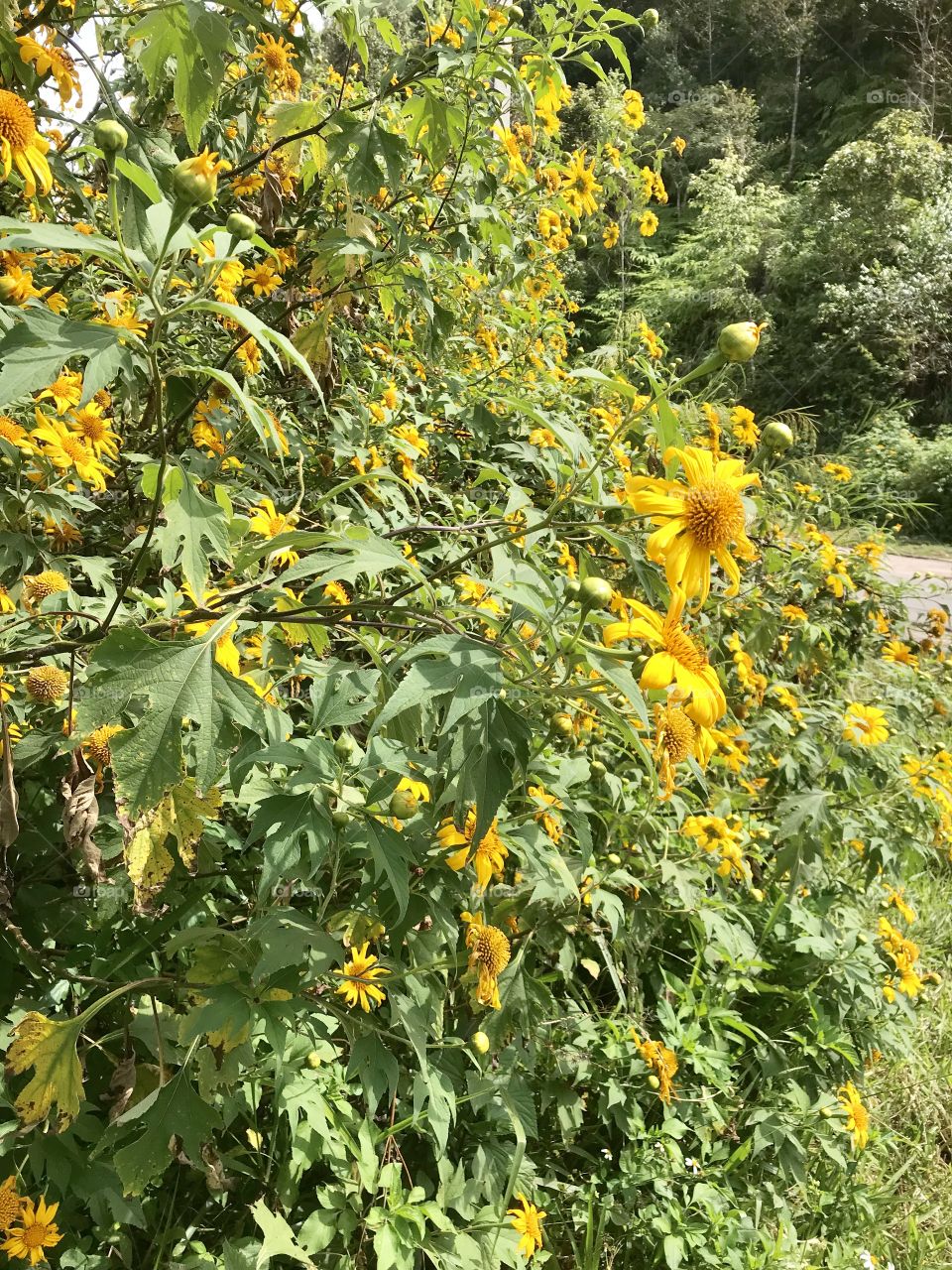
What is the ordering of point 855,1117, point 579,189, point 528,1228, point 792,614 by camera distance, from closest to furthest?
1. point 528,1228
2. point 855,1117
3. point 792,614
4. point 579,189

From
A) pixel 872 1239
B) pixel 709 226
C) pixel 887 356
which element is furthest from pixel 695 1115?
pixel 709 226

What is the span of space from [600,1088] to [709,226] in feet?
54.9

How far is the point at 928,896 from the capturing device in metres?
2.94

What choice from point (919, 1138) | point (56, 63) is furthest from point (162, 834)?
point (919, 1138)

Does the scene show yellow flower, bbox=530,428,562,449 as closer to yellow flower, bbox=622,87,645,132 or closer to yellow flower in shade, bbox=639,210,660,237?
yellow flower, bbox=622,87,645,132

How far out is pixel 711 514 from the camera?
88 cm

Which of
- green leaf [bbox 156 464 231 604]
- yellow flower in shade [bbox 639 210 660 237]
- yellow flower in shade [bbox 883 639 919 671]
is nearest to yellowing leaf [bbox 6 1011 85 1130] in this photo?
green leaf [bbox 156 464 231 604]

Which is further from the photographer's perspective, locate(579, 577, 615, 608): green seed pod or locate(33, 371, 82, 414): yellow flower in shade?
locate(33, 371, 82, 414): yellow flower in shade

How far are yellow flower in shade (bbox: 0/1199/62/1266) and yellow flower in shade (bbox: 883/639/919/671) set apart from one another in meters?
2.93

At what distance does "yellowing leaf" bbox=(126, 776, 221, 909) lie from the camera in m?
0.82

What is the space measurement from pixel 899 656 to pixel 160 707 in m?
2.95

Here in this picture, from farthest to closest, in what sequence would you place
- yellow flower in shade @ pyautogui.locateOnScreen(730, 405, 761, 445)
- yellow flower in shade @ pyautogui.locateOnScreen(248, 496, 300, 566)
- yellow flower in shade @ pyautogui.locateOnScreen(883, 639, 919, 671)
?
yellow flower in shade @ pyautogui.locateOnScreen(883, 639, 919, 671)
yellow flower in shade @ pyautogui.locateOnScreen(730, 405, 761, 445)
yellow flower in shade @ pyautogui.locateOnScreen(248, 496, 300, 566)

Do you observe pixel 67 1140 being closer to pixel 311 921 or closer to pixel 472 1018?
pixel 311 921

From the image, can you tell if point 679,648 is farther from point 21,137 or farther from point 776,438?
point 21,137
